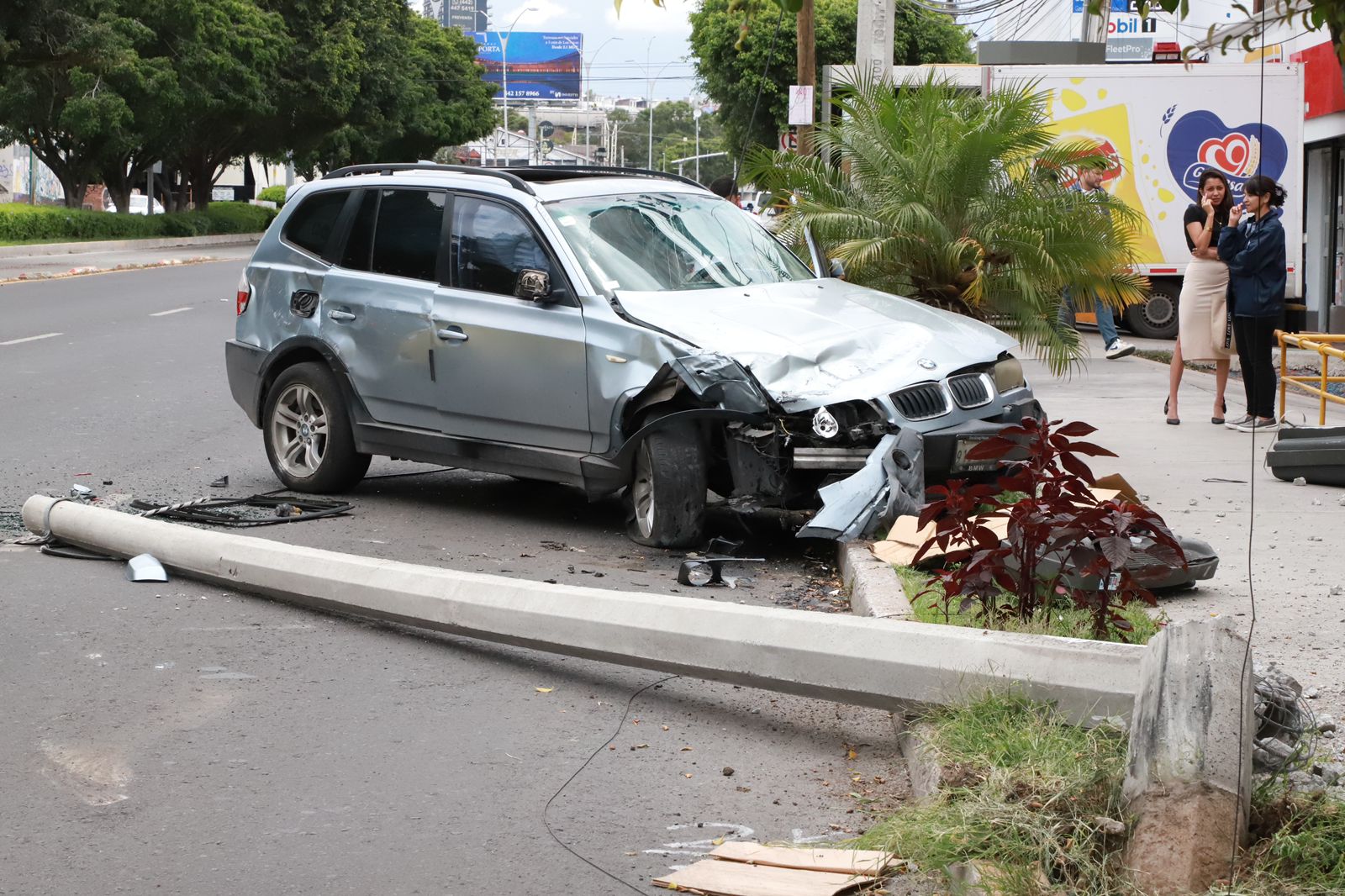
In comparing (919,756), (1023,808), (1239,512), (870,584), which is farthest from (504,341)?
(1023,808)

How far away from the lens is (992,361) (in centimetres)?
803

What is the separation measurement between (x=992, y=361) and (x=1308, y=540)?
1.76 metres

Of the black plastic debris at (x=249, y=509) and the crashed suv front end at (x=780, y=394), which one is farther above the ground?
the crashed suv front end at (x=780, y=394)

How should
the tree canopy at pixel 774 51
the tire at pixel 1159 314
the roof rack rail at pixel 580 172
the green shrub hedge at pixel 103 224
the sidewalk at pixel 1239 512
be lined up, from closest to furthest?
the sidewalk at pixel 1239 512
the roof rack rail at pixel 580 172
the tire at pixel 1159 314
the green shrub hedge at pixel 103 224
the tree canopy at pixel 774 51

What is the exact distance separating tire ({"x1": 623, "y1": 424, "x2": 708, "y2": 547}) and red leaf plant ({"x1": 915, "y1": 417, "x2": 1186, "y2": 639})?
2.04m

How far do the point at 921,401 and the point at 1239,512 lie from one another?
2088mm

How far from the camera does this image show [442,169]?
9.02 meters

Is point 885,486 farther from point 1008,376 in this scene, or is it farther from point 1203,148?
point 1203,148

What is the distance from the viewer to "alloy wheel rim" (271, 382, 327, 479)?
30.0ft

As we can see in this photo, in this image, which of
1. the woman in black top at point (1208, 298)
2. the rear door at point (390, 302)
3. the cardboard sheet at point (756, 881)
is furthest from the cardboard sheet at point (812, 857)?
the woman in black top at point (1208, 298)

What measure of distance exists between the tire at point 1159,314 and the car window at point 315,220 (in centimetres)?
1437

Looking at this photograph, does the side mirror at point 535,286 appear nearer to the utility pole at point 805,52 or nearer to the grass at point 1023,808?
the grass at point 1023,808

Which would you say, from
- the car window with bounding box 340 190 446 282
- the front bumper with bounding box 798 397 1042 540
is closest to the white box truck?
the car window with bounding box 340 190 446 282

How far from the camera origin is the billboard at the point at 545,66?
463 feet
